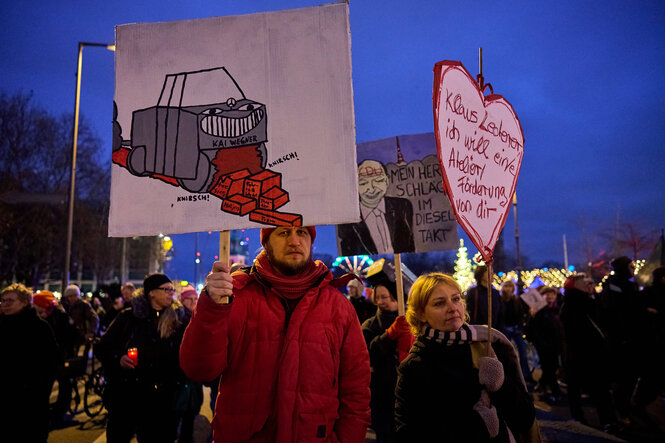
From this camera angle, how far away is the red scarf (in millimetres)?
2508

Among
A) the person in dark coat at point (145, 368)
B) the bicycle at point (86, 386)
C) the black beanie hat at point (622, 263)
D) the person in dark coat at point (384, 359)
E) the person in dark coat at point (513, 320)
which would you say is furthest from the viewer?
the person in dark coat at point (513, 320)

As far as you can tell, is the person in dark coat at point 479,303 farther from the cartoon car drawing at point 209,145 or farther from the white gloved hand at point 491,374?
the cartoon car drawing at point 209,145

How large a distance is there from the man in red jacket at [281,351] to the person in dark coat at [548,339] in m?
7.36

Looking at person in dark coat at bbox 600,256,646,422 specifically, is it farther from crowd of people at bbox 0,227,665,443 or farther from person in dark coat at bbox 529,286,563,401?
crowd of people at bbox 0,227,665,443

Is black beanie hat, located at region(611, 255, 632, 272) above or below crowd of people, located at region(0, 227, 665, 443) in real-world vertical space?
above

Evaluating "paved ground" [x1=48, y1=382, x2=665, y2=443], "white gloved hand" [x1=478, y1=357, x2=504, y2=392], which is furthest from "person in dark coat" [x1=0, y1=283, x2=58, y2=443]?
"white gloved hand" [x1=478, y1=357, x2=504, y2=392]

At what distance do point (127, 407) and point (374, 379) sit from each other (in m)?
2.43

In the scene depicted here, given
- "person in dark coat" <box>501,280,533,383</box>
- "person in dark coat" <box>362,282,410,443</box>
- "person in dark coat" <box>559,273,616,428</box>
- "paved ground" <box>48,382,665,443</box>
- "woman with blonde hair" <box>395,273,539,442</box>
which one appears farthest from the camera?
"person in dark coat" <box>501,280,533,383</box>

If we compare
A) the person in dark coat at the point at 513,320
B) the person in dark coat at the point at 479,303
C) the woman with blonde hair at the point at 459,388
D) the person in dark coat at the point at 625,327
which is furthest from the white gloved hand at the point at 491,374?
the person in dark coat at the point at 513,320

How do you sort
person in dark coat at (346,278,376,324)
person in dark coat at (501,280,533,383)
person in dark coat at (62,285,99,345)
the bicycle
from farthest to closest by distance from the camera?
person in dark coat at (62,285,99,345)
person in dark coat at (501,280,533,383)
person in dark coat at (346,278,376,324)
the bicycle

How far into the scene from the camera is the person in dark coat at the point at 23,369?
436cm

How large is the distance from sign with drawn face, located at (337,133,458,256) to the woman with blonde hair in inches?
71.0

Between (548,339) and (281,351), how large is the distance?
808cm

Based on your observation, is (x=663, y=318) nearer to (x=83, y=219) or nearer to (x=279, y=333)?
(x=279, y=333)
